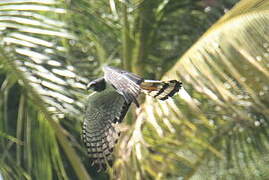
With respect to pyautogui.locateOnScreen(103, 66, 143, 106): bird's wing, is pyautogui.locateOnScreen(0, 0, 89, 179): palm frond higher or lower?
higher

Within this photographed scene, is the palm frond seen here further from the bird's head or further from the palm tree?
the bird's head

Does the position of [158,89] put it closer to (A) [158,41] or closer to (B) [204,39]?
(B) [204,39]

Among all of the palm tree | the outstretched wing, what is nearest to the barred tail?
the outstretched wing

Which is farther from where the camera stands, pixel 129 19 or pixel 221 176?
pixel 129 19

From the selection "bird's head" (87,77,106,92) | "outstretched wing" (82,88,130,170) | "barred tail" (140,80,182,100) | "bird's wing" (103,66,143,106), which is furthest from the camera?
"outstretched wing" (82,88,130,170)

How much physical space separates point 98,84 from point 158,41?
6.87 feet

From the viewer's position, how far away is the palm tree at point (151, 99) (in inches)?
175

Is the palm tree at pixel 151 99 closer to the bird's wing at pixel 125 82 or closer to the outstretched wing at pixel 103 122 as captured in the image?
the outstretched wing at pixel 103 122

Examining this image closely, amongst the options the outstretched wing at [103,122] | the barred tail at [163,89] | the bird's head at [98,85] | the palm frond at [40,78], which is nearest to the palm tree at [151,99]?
the palm frond at [40,78]

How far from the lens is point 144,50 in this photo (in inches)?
223

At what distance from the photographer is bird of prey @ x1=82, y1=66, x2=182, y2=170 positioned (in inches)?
138

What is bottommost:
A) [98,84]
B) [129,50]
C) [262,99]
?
[262,99]

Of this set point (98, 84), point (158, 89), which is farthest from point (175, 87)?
point (98, 84)

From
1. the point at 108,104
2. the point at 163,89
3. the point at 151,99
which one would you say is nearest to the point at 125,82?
the point at 163,89
